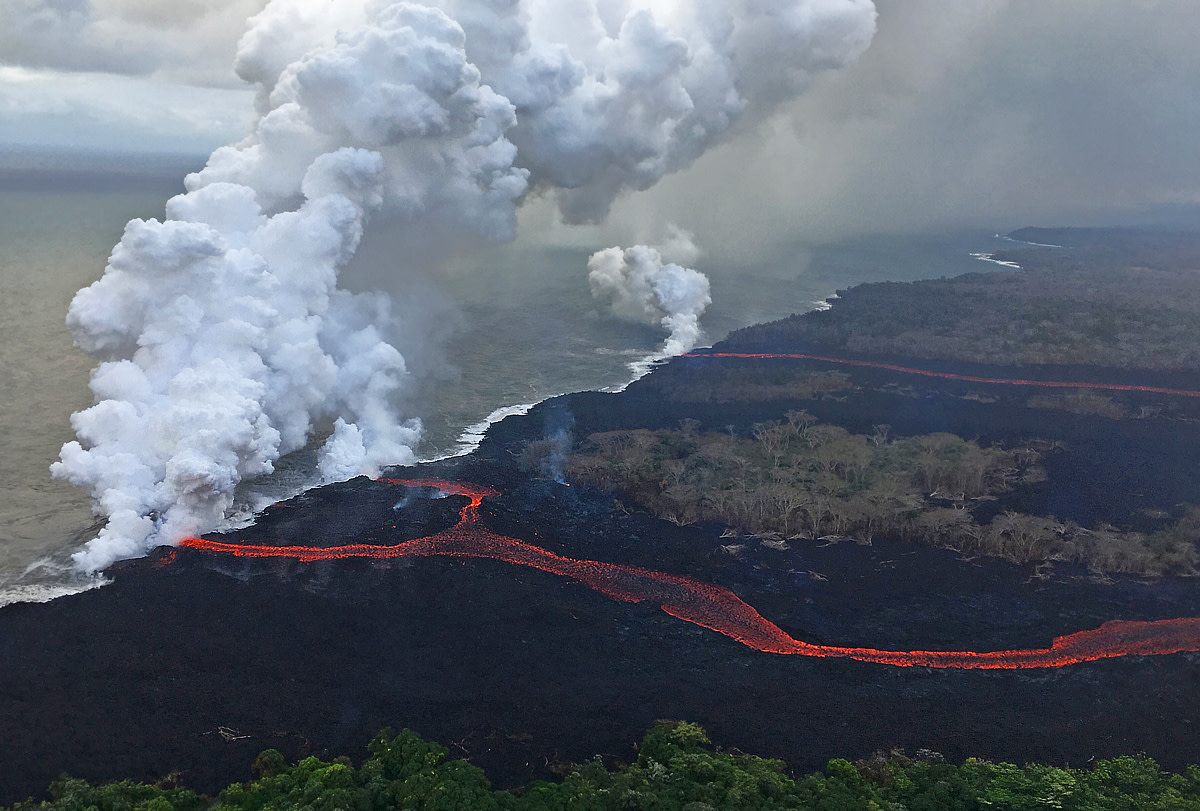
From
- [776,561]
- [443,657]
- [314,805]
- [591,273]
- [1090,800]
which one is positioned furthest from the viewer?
[591,273]

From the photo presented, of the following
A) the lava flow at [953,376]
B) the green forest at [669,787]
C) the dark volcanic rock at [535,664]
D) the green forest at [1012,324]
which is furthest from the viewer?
the green forest at [1012,324]

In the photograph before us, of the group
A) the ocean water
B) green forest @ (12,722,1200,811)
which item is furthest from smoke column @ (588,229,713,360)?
green forest @ (12,722,1200,811)

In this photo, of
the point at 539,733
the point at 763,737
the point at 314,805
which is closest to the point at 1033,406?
the point at 763,737

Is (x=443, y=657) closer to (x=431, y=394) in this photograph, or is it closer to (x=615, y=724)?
(x=615, y=724)

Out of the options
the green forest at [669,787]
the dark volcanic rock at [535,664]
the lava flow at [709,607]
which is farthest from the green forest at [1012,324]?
the green forest at [669,787]

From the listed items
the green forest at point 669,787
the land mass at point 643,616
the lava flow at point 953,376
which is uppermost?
the lava flow at point 953,376

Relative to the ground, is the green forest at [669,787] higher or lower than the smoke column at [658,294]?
lower

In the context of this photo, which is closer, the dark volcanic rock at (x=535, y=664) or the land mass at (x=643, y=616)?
the dark volcanic rock at (x=535, y=664)

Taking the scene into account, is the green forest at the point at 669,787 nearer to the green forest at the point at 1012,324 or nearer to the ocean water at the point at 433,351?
the ocean water at the point at 433,351
